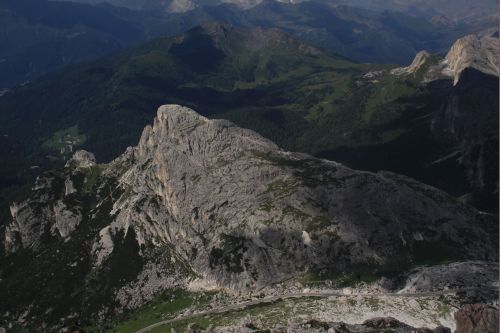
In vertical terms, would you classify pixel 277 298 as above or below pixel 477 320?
below

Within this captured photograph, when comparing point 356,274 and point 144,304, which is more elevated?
point 356,274

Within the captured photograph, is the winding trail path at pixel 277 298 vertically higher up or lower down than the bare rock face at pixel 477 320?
lower down

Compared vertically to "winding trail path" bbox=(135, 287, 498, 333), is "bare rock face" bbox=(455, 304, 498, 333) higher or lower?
higher

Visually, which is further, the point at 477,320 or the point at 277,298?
the point at 277,298

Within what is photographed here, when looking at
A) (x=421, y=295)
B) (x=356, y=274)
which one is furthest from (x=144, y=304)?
(x=421, y=295)

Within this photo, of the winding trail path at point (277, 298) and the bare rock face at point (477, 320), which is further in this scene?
the winding trail path at point (277, 298)

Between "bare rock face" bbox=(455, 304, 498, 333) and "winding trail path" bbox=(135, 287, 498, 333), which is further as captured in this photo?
"winding trail path" bbox=(135, 287, 498, 333)

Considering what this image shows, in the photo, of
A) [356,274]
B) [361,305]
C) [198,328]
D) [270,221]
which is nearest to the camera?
[361,305]

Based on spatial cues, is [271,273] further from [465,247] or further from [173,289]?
[465,247]
